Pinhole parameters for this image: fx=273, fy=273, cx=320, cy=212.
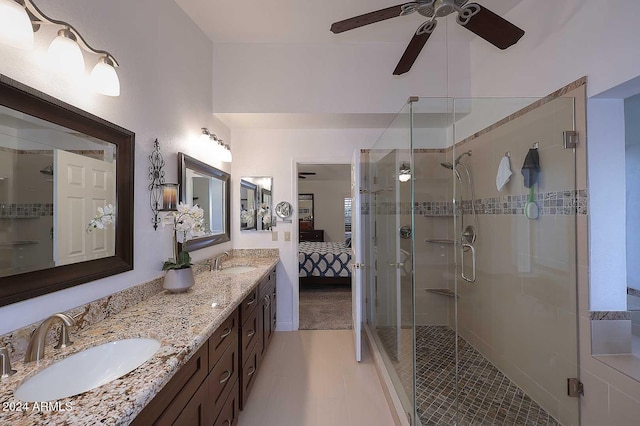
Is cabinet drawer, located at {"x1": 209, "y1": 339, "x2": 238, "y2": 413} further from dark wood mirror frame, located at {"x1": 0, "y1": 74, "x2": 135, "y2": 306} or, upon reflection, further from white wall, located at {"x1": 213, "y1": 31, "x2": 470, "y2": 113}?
white wall, located at {"x1": 213, "y1": 31, "x2": 470, "y2": 113}

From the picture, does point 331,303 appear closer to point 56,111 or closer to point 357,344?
point 357,344

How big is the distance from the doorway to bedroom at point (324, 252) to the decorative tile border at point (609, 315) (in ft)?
7.21

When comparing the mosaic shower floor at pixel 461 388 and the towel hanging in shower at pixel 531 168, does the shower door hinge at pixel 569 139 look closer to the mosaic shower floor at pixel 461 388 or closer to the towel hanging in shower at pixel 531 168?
the towel hanging in shower at pixel 531 168

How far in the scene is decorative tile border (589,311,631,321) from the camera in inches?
60.9

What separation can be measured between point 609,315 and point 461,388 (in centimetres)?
108

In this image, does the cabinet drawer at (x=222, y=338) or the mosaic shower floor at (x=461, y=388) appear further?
the mosaic shower floor at (x=461, y=388)

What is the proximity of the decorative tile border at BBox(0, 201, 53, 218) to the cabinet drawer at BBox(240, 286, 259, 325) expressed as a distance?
44.3 inches

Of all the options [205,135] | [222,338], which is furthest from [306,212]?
[222,338]

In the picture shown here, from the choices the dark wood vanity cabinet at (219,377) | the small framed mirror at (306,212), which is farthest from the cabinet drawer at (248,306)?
the small framed mirror at (306,212)

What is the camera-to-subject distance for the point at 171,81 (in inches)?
77.8

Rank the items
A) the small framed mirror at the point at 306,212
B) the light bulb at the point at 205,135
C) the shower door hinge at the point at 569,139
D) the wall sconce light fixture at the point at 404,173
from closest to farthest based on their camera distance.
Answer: the shower door hinge at the point at 569,139, the wall sconce light fixture at the point at 404,173, the light bulb at the point at 205,135, the small framed mirror at the point at 306,212

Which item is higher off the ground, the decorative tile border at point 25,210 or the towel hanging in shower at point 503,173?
the towel hanging in shower at point 503,173

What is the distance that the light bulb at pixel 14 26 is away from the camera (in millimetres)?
871

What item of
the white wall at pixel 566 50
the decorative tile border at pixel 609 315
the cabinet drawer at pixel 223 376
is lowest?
the cabinet drawer at pixel 223 376
